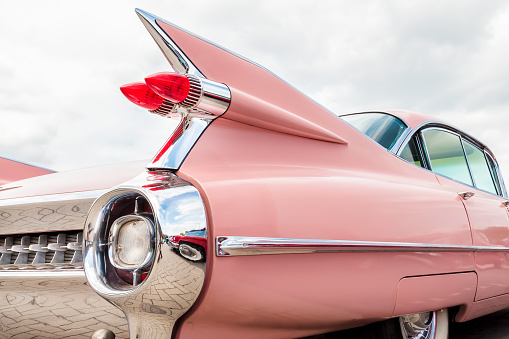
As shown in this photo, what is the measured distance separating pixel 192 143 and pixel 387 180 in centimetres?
93

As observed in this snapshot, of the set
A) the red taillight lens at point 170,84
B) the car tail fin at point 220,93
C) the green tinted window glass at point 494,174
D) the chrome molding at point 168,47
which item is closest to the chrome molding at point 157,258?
the car tail fin at point 220,93

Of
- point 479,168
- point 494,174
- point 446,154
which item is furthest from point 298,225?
point 494,174

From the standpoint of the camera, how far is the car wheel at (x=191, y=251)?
1.11 meters

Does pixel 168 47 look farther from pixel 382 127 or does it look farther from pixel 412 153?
pixel 412 153

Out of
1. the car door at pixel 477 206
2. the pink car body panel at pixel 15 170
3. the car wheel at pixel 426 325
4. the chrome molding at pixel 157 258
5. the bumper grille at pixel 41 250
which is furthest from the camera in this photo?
the pink car body panel at pixel 15 170

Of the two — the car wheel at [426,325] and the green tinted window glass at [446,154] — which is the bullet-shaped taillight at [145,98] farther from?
the green tinted window glass at [446,154]

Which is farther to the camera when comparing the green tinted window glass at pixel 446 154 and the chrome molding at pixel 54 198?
the green tinted window glass at pixel 446 154

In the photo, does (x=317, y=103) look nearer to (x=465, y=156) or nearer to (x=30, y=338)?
(x=30, y=338)

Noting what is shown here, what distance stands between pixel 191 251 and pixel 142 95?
0.56 meters

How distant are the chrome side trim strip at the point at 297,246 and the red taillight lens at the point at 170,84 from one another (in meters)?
0.43

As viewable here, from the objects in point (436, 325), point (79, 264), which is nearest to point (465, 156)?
point (436, 325)

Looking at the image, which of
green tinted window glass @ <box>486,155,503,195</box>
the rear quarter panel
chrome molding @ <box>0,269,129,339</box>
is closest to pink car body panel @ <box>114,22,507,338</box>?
the rear quarter panel

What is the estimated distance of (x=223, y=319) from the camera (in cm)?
121

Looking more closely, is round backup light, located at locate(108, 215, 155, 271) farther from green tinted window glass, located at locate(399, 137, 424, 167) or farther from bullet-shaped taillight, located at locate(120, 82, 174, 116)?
green tinted window glass, located at locate(399, 137, 424, 167)
